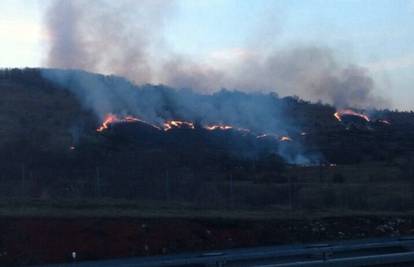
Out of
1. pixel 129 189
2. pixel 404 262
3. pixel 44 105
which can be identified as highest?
pixel 44 105

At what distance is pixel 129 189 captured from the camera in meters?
35.0

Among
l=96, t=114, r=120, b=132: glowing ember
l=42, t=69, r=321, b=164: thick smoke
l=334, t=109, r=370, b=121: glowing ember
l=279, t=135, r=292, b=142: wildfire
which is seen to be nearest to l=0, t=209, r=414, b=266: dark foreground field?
l=96, t=114, r=120, b=132: glowing ember

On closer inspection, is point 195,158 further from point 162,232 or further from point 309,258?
point 309,258

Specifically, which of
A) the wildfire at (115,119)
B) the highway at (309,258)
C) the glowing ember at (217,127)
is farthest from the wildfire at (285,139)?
the highway at (309,258)

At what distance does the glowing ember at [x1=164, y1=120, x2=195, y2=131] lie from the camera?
214ft

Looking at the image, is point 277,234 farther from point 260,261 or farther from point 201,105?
point 201,105

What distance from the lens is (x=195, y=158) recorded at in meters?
50.7

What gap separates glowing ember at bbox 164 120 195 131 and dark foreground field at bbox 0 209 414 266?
3606cm

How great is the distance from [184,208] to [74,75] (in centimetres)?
4812

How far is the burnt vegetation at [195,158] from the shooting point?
34.5 m

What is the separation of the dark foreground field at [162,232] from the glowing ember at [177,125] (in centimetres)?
3606

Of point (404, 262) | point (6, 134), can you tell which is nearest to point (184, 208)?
point (404, 262)

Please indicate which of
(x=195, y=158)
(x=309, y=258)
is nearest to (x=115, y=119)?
(x=195, y=158)

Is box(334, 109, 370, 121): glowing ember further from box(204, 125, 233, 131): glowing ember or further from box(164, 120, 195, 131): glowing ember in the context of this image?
box(164, 120, 195, 131): glowing ember
